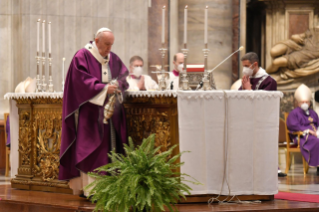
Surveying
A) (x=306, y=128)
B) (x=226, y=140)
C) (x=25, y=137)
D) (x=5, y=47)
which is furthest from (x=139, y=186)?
(x=5, y=47)

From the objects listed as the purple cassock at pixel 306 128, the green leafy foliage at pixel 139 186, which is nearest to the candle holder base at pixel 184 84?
the green leafy foliage at pixel 139 186

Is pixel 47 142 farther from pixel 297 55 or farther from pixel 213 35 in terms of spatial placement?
pixel 297 55

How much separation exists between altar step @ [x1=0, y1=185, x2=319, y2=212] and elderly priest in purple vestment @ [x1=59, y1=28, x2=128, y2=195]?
0.28m

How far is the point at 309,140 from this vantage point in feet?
31.4

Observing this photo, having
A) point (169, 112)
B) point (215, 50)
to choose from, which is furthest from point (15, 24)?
point (169, 112)

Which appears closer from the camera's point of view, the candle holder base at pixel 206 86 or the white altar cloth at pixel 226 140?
the white altar cloth at pixel 226 140

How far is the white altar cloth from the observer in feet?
17.3

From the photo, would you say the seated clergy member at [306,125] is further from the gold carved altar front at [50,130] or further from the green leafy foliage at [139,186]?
the green leafy foliage at [139,186]

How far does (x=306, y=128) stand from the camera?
9.78 m

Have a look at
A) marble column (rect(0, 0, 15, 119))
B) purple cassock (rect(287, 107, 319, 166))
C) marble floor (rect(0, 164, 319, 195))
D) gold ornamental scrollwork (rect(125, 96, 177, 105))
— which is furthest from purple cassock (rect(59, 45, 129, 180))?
purple cassock (rect(287, 107, 319, 166))

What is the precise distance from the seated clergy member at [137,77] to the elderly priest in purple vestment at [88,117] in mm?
319

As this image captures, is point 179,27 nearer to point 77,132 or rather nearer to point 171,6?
point 171,6

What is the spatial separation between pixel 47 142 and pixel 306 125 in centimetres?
524

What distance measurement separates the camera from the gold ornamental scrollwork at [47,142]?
620 centimetres
